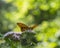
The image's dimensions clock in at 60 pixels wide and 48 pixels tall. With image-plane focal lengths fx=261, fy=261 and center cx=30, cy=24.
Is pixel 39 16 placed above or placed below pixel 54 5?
above

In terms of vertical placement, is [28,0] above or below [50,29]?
above

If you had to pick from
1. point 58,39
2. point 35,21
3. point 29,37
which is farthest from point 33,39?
point 35,21

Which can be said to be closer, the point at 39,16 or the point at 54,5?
the point at 54,5

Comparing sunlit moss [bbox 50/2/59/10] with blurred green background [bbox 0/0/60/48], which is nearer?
blurred green background [bbox 0/0/60/48]

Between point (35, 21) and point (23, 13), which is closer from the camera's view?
point (23, 13)

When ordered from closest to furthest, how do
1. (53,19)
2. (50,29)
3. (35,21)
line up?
1. (50,29)
2. (53,19)
3. (35,21)

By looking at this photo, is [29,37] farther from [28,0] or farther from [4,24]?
[4,24]

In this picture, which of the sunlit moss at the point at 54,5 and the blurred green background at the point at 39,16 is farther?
the sunlit moss at the point at 54,5

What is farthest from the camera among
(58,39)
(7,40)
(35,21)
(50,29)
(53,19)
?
(35,21)
